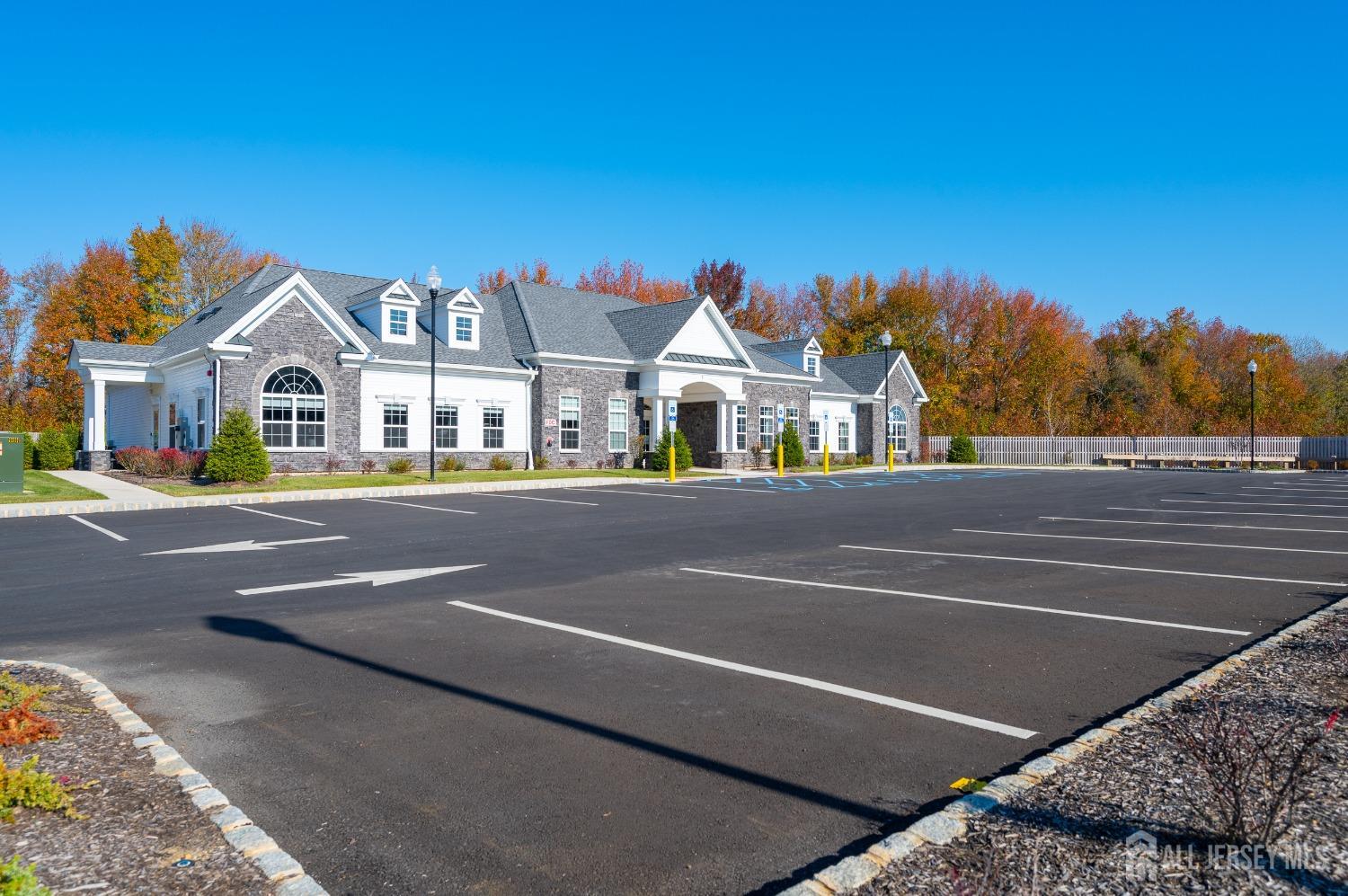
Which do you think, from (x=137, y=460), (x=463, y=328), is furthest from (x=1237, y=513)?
(x=137, y=460)

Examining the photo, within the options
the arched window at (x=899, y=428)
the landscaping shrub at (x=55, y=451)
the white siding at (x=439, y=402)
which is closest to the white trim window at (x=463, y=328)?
the white siding at (x=439, y=402)

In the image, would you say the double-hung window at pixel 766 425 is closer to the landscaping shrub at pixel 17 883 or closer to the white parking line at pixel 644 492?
the white parking line at pixel 644 492

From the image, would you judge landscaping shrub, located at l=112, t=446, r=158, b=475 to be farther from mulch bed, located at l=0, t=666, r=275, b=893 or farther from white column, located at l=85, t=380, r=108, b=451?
mulch bed, located at l=0, t=666, r=275, b=893

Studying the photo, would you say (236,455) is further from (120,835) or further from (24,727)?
(120,835)

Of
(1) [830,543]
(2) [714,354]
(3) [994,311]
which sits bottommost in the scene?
(1) [830,543]

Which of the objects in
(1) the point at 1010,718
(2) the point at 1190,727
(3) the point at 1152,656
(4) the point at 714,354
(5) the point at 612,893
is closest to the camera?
(5) the point at 612,893

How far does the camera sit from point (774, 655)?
665 cm

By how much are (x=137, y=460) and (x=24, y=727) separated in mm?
26551

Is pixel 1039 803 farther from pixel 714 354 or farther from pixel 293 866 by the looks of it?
pixel 714 354

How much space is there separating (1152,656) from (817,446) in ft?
128

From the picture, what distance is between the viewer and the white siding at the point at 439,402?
30.1 metres

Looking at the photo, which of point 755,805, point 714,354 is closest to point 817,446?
point 714,354

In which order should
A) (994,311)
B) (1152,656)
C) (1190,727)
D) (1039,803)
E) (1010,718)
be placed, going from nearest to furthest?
(1039,803)
(1190,727)
(1010,718)
(1152,656)
(994,311)

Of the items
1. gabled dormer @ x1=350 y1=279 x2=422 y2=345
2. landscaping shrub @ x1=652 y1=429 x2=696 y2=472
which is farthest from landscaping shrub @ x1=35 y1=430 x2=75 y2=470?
landscaping shrub @ x1=652 y1=429 x2=696 y2=472
